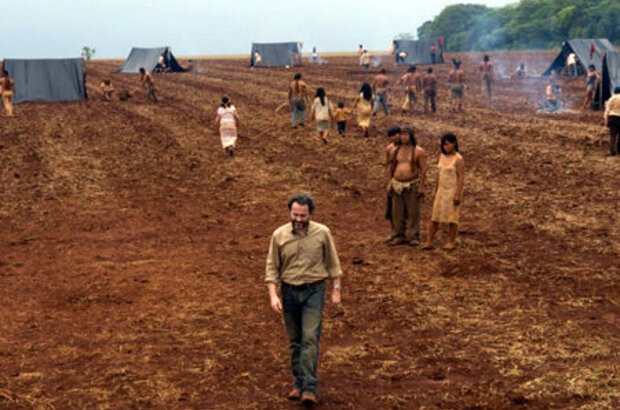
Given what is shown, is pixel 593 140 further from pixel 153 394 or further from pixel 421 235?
pixel 153 394

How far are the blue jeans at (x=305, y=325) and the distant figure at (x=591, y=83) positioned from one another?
24.8 meters

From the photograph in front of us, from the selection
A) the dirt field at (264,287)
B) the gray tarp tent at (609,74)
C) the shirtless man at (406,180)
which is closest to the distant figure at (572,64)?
the gray tarp tent at (609,74)

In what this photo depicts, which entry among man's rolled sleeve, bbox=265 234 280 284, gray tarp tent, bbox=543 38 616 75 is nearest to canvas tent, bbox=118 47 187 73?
gray tarp tent, bbox=543 38 616 75

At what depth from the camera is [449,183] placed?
11477 mm

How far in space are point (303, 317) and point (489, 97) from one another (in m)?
28.3

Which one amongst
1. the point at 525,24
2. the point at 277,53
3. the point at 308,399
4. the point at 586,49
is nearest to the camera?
the point at 308,399

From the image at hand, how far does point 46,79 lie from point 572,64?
25384mm

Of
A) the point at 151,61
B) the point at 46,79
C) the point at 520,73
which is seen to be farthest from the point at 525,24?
the point at 46,79

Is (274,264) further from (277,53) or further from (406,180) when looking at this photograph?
(277,53)

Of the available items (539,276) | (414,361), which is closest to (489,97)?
(539,276)

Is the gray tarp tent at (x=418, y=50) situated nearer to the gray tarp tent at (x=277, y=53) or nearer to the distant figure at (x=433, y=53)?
the distant figure at (x=433, y=53)

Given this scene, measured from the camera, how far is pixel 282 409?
6.91m

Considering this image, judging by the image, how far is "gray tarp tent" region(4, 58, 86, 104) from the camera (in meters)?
37.1

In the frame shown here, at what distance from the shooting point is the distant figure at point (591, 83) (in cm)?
2926
